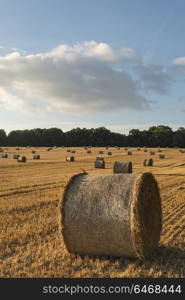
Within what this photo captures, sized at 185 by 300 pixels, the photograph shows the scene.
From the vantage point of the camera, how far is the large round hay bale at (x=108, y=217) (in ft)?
25.5

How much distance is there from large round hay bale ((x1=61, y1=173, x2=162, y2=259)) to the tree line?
91.1 meters

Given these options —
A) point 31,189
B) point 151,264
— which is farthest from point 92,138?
point 151,264

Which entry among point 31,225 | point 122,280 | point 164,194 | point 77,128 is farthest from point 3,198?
point 77,128

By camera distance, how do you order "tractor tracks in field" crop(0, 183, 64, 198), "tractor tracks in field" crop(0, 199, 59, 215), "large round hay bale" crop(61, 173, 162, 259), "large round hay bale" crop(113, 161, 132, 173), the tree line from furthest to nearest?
the tree line < "large round hay bale" crop(113, 161, 132, 173) < "tractor tracks in field" crop(0, 183, 64, 198) < "tractor tracks in field" crop(0, 199, 59, 215) < "large round hay bale" crop(61, 173, 162, 259)

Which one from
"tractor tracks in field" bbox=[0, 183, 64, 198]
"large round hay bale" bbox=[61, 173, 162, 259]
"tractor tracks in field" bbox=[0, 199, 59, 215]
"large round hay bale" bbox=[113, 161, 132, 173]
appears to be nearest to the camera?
"large round hay bale" bbox=[61, 173, 162, 259]

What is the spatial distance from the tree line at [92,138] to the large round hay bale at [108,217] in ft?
299

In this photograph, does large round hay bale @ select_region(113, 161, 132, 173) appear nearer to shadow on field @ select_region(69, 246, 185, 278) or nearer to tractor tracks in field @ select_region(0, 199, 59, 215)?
tractor tracks in field @ select_region(0, 199, 59, 215)

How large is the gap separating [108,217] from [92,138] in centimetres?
9401

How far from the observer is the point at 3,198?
15117 millimetres

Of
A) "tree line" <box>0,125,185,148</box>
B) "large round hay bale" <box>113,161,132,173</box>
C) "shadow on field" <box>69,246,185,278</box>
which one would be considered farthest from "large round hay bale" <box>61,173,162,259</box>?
"tree line" <box>0,125,185,148</box>

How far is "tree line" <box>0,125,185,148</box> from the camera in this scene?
330 feet

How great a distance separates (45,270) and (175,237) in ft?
12.0

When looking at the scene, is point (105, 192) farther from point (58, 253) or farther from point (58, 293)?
point (58, 293)

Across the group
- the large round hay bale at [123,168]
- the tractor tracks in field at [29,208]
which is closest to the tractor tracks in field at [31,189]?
the tractor tracks in field at [29,208]
